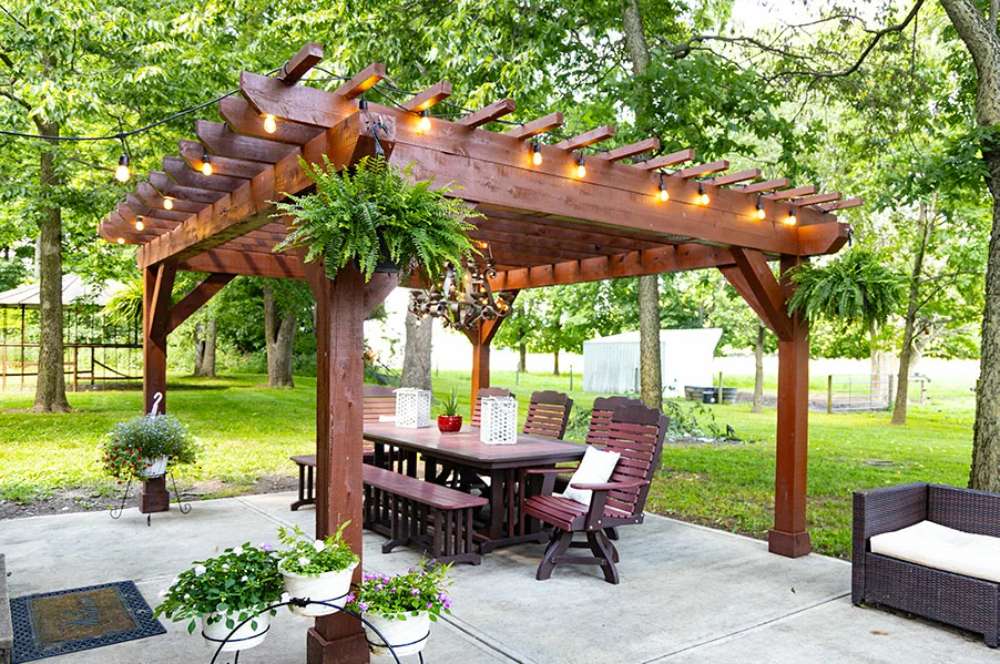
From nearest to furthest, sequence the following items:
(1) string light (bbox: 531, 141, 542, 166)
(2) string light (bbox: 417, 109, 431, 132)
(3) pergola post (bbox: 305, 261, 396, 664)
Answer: (3) pergola post (bbox: 305, 261, 396, 664), (2) string light (bbox: 417, 109, 431, 132), (1) string light (bbox: 531, 141, 542, 166)

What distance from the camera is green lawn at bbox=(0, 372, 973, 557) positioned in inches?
263

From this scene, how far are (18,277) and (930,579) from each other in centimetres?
2394

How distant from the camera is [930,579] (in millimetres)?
3658

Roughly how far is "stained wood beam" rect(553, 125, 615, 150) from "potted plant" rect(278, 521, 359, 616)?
2.23 m

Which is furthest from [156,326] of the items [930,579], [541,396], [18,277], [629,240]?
[18,277]

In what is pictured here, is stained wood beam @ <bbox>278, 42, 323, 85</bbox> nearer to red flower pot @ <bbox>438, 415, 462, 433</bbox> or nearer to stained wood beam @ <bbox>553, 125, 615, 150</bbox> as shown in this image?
→ stained wood beam @ <bbox>553, 125, 615, 150</bbox>

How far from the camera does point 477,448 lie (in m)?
5.23

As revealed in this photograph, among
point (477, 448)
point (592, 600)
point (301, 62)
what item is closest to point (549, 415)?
point (477, 448)

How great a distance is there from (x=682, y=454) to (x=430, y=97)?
24.2 feet

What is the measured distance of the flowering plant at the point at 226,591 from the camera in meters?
2.59

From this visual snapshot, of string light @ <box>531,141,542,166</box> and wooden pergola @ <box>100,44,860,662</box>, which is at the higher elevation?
string light @ <box>531,141,542,166</box>

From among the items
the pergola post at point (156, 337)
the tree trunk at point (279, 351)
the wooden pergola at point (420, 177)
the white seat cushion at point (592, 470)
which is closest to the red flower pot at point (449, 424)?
the white seat cushion at point (592, 470)

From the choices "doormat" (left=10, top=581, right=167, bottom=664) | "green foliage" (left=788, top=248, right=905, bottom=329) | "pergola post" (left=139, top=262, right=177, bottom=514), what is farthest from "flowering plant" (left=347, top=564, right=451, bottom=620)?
"pergola post" (left=139, top=262, right=177, bottom=514)

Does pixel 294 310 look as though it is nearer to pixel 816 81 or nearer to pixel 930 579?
pixel 816 81
